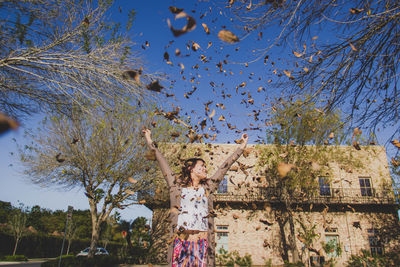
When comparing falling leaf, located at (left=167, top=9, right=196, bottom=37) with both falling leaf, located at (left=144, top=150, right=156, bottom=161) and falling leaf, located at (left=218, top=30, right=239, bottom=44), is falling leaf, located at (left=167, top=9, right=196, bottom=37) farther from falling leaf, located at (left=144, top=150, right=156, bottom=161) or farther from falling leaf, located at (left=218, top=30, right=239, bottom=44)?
falling leaf, located at (left=144, top=150, right=156, bottom=161)

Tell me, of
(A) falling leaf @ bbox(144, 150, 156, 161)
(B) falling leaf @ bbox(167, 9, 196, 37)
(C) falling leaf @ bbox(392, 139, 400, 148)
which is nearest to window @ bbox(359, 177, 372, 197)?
(C) falling leaf @ bbox(392, 139, 400, 148)

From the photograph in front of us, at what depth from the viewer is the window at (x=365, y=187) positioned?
17.2m

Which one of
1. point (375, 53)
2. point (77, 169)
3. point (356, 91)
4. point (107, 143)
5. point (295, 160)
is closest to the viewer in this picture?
point (375, 53)

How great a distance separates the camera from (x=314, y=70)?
3859 millimetres

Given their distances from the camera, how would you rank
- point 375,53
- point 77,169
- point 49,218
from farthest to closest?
point 49,218 < point 77,169 < point 375,53

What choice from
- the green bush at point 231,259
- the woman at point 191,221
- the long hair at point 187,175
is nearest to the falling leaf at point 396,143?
the woman at point 191,221

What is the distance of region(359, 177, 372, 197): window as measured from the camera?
17172 mm

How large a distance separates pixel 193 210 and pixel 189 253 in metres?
0.40

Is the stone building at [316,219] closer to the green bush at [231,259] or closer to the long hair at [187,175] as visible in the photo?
the green bush at [231,259]

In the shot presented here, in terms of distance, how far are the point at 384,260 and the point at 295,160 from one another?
6545mm

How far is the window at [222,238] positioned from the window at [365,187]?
1036 centimetres

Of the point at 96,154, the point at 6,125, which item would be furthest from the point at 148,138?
the point at 96,154

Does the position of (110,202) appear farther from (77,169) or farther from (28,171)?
(28,171)

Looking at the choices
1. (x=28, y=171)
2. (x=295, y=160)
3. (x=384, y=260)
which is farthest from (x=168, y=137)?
(x=384, y=260)
